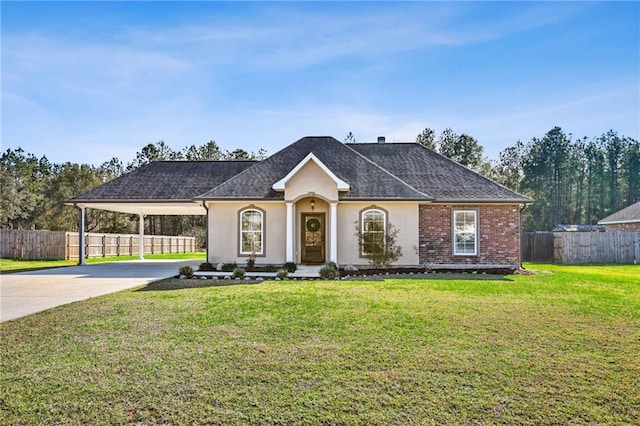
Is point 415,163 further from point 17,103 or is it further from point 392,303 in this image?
point 17,103

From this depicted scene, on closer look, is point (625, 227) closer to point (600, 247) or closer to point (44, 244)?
point (600, 247)

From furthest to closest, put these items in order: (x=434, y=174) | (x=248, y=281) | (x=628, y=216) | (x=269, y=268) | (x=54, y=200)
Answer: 1. (x=54, y=200)
2. (x=628, y=216)
3. (x=434, y=174)
4. (x=269, y=268)
5. (x=248, y=281)

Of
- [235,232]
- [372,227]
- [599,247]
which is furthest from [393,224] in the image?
[599,247]

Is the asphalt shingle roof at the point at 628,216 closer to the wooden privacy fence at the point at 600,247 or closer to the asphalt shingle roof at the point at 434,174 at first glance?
the wooden privacy fence at the point at 600,247

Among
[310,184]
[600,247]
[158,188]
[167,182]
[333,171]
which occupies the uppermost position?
[333,171]

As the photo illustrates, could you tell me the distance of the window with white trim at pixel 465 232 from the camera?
17.2 m

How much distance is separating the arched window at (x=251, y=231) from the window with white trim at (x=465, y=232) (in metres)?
7.87

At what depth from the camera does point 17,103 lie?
12.5 meters

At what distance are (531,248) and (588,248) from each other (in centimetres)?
312

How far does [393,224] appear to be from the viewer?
1681cm

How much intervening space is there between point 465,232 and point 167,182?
45.0 feet

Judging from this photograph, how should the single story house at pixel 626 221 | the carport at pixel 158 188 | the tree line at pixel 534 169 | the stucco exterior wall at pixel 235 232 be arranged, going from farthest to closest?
the tree line at pixel 534 169, the single story house at pixel 626 221, the carport at pixel 158 188, the stucco exterior wall at pixel 235 232

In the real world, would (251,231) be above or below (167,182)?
below

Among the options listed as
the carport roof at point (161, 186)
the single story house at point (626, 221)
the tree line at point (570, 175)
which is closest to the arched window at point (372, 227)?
the carport roof at point (161, 186)
